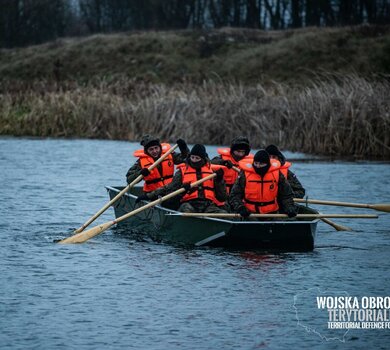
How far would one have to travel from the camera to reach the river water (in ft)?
31.6

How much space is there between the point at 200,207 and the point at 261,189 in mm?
1064

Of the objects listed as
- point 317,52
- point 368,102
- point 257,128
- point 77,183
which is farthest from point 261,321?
point 317,52

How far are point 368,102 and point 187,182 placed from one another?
12.3 m

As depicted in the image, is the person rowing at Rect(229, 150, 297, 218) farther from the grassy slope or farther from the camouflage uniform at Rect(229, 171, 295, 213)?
the grassy slope

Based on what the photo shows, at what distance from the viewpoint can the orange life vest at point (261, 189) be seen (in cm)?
1386

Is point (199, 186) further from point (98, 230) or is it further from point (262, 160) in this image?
point (98, 230)

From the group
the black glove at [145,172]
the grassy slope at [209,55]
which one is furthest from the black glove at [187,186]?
the grassy slope at [209,55]

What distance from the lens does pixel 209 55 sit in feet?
206

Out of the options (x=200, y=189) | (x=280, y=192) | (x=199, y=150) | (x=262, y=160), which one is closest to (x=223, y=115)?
(x=200, y=189)

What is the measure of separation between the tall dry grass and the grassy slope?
2201cm

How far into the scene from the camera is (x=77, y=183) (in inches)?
926

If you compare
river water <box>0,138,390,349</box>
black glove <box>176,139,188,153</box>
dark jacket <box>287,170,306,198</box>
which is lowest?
river water <box>0,138,390,349</box>

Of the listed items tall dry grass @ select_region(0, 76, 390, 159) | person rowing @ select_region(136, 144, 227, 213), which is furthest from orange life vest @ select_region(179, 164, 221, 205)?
tall dry grass @ select_region(0, 76, 390, 159)

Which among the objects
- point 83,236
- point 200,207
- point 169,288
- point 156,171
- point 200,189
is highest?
point 156,171
